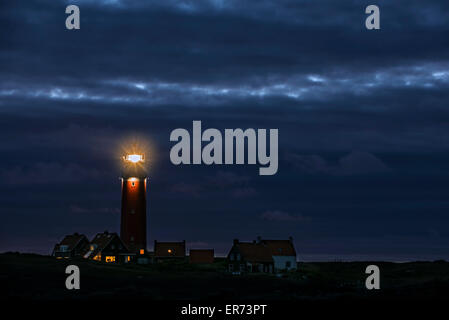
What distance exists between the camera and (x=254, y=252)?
99875 mm

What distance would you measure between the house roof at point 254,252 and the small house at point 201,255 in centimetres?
844

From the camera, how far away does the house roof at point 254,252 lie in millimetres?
98875

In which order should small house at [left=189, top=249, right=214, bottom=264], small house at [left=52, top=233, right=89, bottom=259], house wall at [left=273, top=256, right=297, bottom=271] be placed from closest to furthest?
1. house wall at [left=273, top=256, right=297, bottom=271]
2. small house at [left=189, top=249, right=214, bottom=264]
3. small house at [left=52, top=233, right=89, bottom=259]

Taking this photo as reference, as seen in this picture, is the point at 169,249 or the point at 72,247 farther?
the point at 72,247

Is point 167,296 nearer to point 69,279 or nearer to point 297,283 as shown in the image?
point 69,279

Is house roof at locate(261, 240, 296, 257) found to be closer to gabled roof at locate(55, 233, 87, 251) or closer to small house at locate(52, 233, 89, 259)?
small house at locate(52, 233, 89, 259)

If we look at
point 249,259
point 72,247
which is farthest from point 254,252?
point 72,247

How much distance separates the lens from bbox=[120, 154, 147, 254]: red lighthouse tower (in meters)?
107

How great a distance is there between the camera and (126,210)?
10725 cm

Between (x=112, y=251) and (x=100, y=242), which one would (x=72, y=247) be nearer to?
(x=100, y=242)

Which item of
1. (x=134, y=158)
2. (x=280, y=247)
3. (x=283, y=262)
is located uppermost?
(x=134, y=158)

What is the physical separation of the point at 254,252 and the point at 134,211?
779 inches

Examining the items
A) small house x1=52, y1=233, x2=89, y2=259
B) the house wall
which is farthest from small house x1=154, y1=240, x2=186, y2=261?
the house wall
